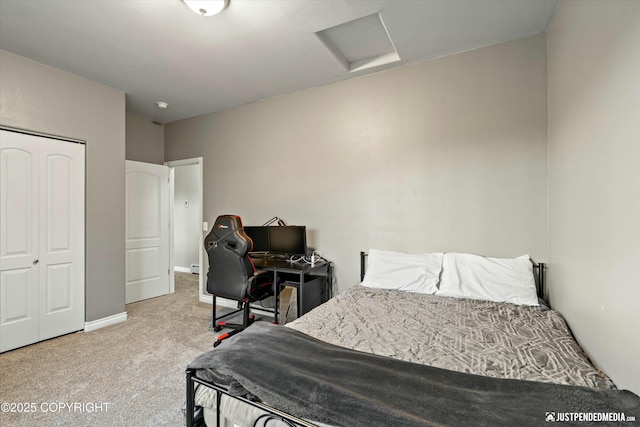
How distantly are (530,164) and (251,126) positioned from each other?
3235mm

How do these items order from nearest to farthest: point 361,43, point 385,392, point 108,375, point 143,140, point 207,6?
point 385,392 → point 207,6 → point 108,375 → point 361,43 → point 143,140

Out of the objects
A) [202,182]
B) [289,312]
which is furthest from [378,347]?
[202,182]

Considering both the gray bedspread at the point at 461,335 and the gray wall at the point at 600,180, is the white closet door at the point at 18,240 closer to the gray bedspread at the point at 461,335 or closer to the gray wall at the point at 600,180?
the gray bedspread at the point at 461,335

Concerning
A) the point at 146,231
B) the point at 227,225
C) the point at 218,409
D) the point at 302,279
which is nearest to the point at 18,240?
the point at 146,231

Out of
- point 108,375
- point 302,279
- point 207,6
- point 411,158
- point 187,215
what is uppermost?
point 207,6

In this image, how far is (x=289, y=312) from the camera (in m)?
3.00

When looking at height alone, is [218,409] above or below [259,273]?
below

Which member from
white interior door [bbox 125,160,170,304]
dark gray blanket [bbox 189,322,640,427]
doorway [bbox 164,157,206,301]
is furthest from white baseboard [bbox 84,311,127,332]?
dark gray blanket [bbox 189,322,640,427]

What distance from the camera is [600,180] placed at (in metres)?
1.42

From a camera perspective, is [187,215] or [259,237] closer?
[259,237]

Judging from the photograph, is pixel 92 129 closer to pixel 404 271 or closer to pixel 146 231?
pixel 146 231

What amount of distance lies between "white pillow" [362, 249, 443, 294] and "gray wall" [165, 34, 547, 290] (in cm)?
18

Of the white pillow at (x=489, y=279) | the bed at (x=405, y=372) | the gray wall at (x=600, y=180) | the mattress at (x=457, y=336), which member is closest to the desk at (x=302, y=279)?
the mattress at (x=457, y=336)

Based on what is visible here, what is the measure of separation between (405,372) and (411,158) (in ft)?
7.23
